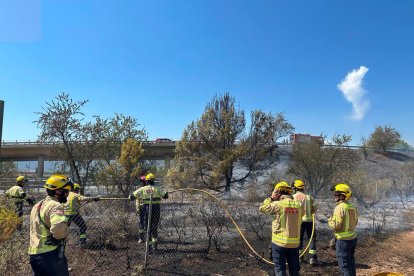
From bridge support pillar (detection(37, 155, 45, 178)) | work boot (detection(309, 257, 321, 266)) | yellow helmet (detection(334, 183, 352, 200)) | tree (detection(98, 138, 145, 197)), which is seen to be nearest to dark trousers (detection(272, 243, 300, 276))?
yellow helmet (detection(334, 183, 352, 200))

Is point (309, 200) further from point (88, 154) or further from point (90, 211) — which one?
point (88, 154)

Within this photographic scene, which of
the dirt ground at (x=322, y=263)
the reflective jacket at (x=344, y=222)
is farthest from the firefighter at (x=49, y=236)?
the reflective jacket at (x=344, y=222)

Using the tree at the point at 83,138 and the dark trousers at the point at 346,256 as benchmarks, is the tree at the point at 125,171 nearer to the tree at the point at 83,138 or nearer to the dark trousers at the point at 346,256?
the tree at the point at 83,138

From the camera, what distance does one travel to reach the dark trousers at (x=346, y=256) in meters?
5.36

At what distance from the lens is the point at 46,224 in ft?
12.9

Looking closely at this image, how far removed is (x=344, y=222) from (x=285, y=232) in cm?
115

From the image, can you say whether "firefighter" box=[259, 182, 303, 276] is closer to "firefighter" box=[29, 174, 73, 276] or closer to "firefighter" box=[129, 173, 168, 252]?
"firefighter" box=[29, 174, 73, 276]

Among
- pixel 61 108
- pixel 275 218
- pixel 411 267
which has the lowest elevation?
pixel 411 267

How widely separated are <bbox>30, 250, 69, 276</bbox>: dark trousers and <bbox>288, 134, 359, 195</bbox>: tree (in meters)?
17.9

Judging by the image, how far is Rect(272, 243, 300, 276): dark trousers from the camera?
4969 millimetres

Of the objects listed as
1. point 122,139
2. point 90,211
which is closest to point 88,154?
point 122,139

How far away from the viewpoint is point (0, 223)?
5.77 metres

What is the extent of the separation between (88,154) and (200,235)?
11101 millimetres

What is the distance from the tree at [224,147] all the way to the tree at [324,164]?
3298mm
